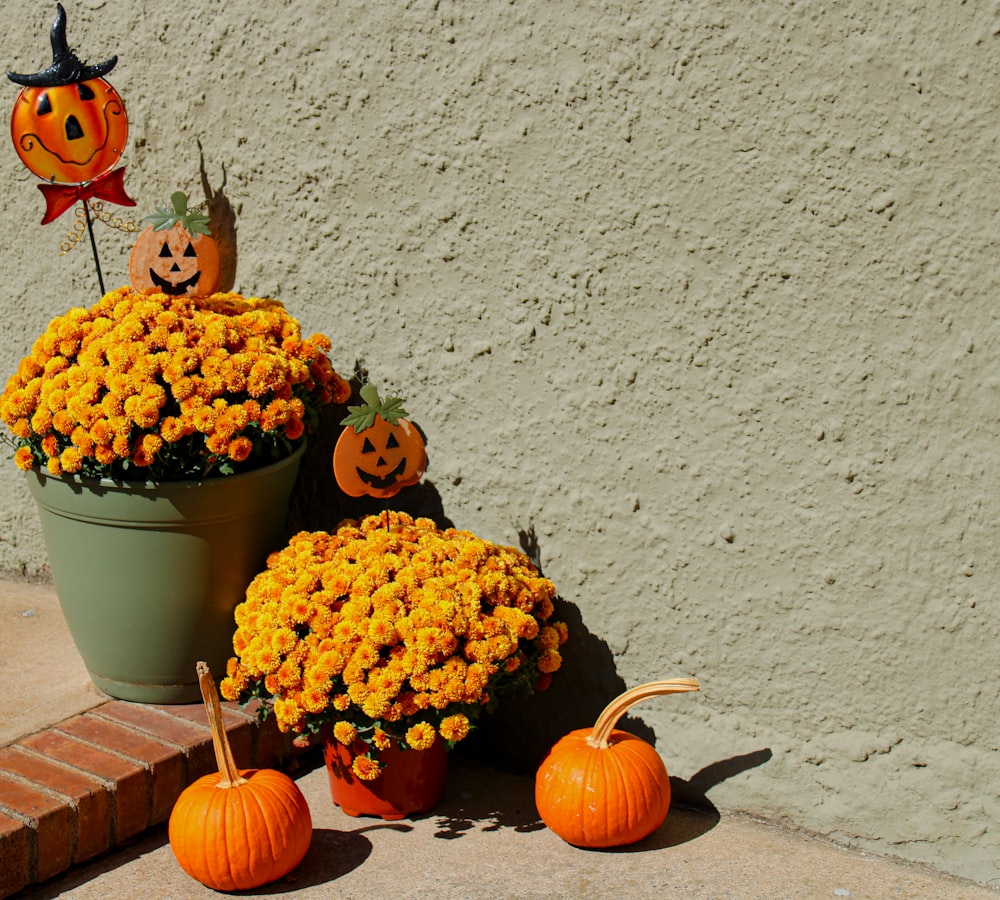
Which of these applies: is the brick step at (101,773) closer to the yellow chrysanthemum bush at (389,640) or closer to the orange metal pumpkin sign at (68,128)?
the yellow chrysanthemum bush at (389,640)

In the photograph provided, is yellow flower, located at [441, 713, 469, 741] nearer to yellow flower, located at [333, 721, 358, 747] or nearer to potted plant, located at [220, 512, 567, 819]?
potted plant, located at [220, 512, 567, 819]

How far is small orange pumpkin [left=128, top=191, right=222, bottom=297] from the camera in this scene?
308 cm

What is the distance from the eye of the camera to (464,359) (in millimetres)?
2910

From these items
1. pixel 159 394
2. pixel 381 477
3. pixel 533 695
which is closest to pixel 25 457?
pixel 159 394

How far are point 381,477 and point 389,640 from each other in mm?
477

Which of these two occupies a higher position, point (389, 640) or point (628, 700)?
point (389, 640)

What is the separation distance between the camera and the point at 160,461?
268 cm

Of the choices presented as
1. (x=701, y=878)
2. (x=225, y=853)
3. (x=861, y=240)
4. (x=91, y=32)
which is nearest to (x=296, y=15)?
(x=91, y=32)

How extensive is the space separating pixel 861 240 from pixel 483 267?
0.92 metres

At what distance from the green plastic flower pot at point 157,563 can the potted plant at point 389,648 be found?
0.44ft

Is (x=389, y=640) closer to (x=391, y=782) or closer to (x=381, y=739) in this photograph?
(x=381, y=739)

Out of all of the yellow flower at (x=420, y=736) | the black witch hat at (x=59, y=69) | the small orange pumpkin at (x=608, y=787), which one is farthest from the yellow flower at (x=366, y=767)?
the black witch hat at (x=59, y=69)

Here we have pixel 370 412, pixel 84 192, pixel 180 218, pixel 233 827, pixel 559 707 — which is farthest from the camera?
pixel 84 192

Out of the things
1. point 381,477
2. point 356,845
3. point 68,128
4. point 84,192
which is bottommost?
point 356,845
